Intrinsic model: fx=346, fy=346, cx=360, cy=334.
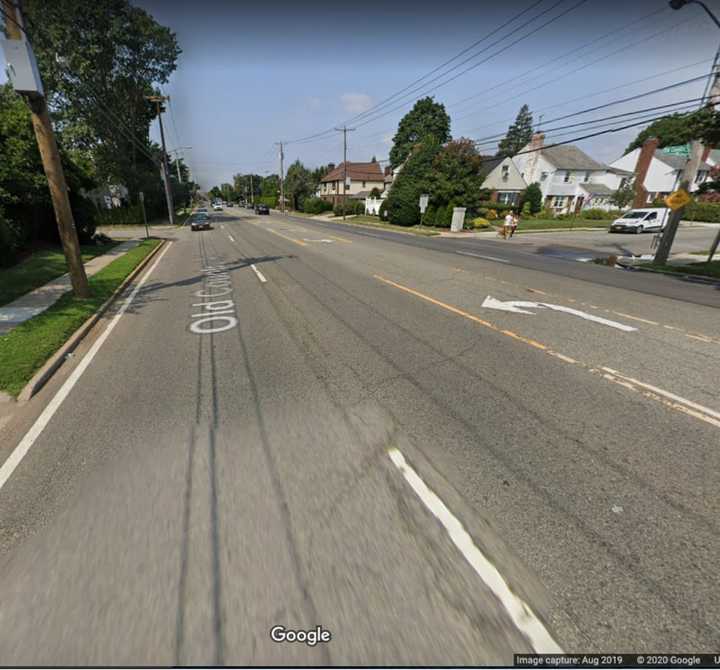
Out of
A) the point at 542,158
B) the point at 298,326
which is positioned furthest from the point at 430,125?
the point at 298,326

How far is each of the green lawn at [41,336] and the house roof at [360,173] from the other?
6389 cm

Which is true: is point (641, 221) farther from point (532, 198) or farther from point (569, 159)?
point (569, 159)

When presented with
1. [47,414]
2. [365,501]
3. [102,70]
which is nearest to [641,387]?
[365,501]

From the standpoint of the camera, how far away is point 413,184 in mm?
32812

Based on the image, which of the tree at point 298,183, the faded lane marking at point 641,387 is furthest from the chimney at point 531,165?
the faded lane marking at point 641,387

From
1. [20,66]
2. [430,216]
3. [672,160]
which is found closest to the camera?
[20,66]

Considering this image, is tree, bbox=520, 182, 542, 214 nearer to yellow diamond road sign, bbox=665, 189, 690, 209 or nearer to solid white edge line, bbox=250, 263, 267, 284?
yellow diamond road sign, bbox=665, 189, 690, 209

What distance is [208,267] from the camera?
12273mm

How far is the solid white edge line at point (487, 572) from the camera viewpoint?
1.76m

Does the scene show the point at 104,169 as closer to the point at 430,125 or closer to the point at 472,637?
the point at 472,637

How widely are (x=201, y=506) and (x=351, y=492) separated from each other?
43.2 inches

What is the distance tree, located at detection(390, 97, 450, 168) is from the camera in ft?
202

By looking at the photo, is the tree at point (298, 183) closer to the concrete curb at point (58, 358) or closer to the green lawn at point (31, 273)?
the green lawn at point (31, 273)

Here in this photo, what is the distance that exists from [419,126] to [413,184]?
123ft
